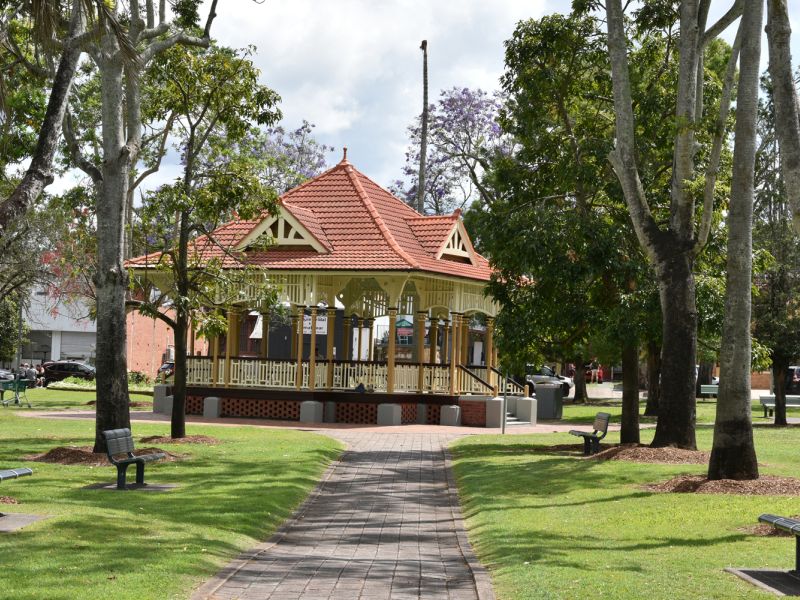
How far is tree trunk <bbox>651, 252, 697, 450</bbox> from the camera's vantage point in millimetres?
20047

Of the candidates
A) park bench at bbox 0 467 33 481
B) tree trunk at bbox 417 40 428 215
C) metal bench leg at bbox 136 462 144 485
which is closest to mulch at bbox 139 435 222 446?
metal bench leg at bbox 136 462 144 485

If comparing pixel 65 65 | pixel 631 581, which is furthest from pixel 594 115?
pixel 631 581

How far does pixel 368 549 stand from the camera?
12086 mm

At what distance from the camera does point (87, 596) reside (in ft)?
27.8

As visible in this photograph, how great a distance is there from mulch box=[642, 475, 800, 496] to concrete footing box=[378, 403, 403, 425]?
50.9ft

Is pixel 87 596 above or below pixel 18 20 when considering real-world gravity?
below

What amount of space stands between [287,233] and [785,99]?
2258 cm

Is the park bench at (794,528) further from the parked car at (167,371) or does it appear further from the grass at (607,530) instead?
the parked car at (167,371)

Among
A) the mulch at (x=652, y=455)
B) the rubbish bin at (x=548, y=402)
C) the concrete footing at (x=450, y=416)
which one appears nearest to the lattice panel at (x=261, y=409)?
the concrete footing at (x=450, y=416)

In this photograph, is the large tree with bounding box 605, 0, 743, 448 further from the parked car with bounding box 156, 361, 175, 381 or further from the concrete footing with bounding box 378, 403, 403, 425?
the parked car with bounding box 156, 361, 175, 381

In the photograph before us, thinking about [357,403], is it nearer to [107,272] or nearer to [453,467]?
[453,467]

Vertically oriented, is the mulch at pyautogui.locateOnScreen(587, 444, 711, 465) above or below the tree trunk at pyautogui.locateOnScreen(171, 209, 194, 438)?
below

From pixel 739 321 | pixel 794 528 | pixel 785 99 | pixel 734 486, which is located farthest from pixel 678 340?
pixel 794 528

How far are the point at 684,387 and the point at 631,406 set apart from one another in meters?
2.77
